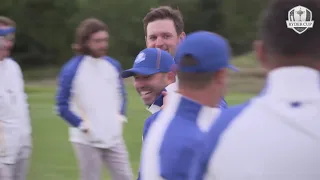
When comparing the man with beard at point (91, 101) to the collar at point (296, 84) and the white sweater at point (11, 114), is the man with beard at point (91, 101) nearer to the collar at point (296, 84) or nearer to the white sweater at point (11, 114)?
the white sweater at point (11, 114)

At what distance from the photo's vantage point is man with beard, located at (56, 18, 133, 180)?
6445 mm

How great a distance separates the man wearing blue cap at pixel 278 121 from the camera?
7.10 feet

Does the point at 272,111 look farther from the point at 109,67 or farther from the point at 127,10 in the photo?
the point at 127,10

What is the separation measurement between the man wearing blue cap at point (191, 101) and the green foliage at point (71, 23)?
34.7 m

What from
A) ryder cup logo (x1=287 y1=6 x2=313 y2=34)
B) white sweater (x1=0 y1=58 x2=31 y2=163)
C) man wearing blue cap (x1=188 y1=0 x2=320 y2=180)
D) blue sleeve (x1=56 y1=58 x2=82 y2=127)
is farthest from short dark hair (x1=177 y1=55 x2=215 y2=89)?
blue sleeve (x1=56 y1=58 x2=82 y2=127)

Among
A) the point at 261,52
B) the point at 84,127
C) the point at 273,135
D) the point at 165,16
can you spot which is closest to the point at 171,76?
the point at 165,16

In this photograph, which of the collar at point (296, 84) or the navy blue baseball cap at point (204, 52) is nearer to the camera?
the collar at point (296, 84)

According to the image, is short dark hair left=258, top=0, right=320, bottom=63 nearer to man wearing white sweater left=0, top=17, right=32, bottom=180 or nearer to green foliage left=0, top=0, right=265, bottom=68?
man wearing white sweater left=0, top=17, right=32, bottom=180

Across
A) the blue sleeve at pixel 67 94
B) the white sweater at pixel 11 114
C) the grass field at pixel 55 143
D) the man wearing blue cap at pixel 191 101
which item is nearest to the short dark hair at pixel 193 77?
the man wearing blue cap at pixel 191 101

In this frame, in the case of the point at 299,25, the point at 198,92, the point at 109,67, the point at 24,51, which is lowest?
the point at 24,51

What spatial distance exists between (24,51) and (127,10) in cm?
765

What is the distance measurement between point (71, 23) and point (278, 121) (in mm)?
38040

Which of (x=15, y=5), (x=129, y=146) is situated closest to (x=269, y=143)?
(x=129, y=146)

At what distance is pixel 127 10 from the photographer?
36969mm
